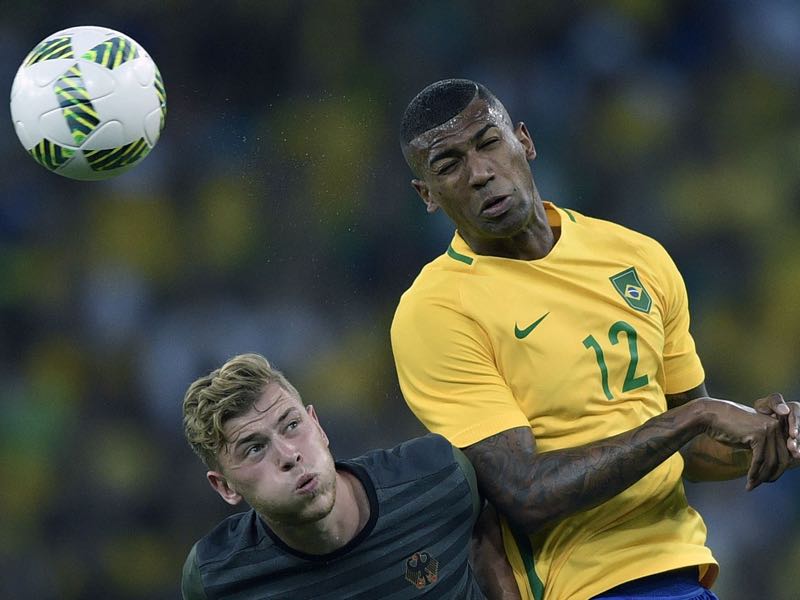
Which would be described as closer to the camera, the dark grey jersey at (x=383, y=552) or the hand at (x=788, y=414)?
the hand at (x=788, y=414)

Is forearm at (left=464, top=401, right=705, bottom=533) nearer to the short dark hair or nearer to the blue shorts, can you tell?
the blue shorts

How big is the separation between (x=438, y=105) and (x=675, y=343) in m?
0.78

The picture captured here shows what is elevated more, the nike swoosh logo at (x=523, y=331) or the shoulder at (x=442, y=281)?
the shoulder at (x=442, y=281)

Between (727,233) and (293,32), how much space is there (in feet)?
7.16

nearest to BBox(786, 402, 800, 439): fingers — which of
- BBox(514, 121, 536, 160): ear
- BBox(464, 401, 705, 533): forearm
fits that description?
BBox(464, 401, 705, 533): forearm

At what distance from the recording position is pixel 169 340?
5.39m

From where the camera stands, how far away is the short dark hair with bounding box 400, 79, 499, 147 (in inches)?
113

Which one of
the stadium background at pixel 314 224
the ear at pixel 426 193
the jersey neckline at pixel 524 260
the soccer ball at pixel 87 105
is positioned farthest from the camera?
the stadium background at pixel 314 224

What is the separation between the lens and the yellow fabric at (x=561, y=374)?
8.73 feet

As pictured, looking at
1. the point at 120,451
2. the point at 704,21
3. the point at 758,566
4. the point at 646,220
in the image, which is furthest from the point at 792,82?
Result: the point at 120,451

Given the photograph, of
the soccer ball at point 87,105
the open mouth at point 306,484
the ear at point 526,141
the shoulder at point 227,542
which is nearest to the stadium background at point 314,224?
the soccer ball at point 87,105

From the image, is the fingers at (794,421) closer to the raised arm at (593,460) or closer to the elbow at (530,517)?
the raised arm at (593,460)

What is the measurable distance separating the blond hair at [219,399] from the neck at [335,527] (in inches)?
8.8

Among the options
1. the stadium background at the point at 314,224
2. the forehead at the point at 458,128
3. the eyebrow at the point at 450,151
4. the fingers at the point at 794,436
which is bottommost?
the stadium background at the point at 314,224
